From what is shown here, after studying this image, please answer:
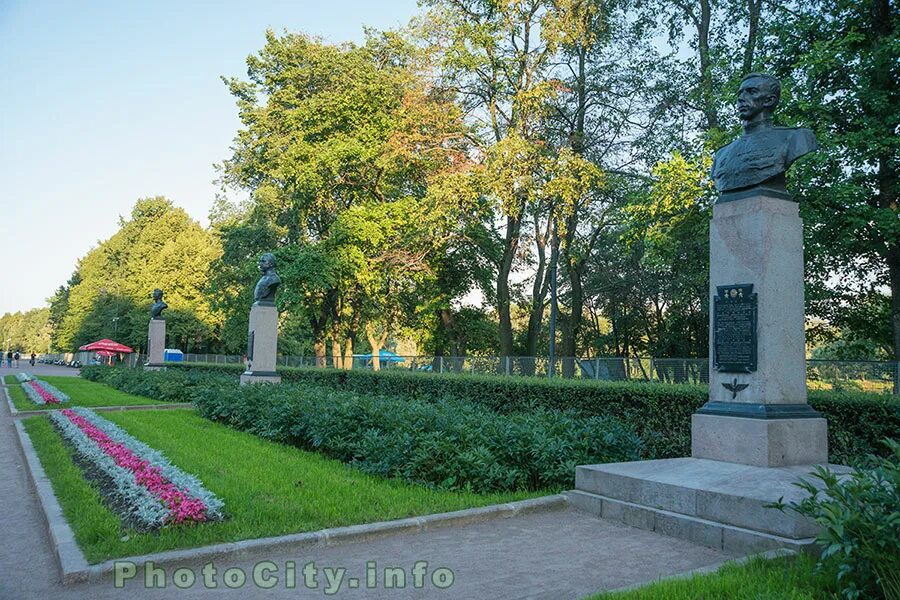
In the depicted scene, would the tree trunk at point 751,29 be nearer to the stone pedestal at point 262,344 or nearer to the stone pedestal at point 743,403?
the stone pedestal at point 743,403

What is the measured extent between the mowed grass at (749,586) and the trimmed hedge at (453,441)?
11.4ft

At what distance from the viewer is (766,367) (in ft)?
25.2

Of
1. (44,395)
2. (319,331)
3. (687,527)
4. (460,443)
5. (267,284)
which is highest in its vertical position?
(267,284)

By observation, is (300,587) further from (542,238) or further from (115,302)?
(115,302)

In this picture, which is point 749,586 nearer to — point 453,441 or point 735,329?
point 735,329

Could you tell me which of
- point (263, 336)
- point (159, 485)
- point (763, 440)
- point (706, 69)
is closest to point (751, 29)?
point (706, 69)

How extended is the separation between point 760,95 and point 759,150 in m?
0.75

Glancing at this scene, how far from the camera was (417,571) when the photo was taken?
17.6 feet

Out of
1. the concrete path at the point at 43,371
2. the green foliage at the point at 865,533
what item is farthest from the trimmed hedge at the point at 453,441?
the concrete path at the point at 43,371

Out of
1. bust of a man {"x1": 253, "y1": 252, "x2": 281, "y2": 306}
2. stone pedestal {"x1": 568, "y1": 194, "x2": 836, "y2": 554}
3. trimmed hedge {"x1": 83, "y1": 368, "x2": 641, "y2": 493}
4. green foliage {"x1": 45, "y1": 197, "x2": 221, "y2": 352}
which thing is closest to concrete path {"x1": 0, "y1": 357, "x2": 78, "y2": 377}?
green foliage {"x1": 45, "y1": 197, "x2": 221, "y2": 352}

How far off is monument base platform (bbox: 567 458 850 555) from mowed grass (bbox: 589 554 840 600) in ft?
1.80

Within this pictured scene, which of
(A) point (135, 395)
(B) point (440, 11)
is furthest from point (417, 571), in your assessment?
(B) point (440, 11)

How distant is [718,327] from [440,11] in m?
22.5

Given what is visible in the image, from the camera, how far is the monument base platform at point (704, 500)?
18.9 ft
